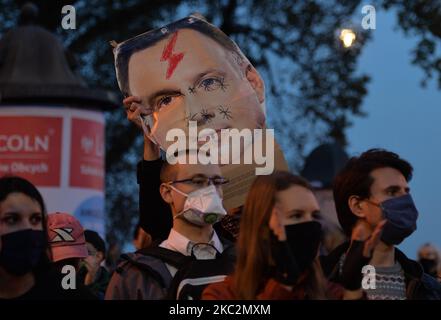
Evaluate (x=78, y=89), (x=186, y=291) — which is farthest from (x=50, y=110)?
(x=186, y=291)

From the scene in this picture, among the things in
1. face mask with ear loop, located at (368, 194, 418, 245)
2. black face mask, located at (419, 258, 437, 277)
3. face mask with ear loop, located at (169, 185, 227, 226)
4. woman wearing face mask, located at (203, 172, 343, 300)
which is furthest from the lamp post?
woman wearing face mask, located at (203, 172, 343, 300)

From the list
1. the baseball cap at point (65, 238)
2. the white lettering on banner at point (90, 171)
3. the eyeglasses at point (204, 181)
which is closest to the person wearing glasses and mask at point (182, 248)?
the eyeglasses at point (204, 181)

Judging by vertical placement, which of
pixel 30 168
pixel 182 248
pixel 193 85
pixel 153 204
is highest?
pixel 30 168

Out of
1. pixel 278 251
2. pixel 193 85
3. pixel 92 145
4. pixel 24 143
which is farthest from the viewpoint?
pixel 92 145

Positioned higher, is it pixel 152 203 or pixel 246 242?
pixel 152 203

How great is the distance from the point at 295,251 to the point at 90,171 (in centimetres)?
764

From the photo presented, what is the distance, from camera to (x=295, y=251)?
17.6 ft

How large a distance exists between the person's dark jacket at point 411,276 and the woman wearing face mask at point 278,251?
0.57 meters

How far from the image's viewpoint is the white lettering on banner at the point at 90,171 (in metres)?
12.8

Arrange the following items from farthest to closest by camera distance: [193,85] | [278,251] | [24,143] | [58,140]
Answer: [58,140] < [24,143] < [193,85] < [278,251]

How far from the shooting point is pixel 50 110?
12.8 meters

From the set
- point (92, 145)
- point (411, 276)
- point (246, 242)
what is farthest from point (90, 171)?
point (246, 242)

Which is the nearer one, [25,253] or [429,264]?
[25,253]

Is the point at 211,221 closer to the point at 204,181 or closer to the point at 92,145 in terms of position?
the point at 204,181
